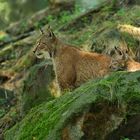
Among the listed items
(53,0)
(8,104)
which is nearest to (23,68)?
(8,104)

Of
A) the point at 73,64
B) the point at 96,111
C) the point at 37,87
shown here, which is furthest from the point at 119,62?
the point at 96,111

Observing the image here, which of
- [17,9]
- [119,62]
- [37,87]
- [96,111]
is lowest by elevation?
[17,9]

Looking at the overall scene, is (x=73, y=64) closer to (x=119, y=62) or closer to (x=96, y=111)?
(x=119, y=62)

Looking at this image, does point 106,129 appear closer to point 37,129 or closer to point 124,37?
point 37,129

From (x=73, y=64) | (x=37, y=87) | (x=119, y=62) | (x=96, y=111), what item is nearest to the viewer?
(x=96, y=111)

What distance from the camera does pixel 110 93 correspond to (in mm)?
7145

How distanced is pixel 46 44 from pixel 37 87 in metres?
1.20

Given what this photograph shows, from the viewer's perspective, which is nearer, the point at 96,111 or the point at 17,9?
the point at 96,111

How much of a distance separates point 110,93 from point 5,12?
2728 centimetres

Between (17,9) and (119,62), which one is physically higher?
(119,62)

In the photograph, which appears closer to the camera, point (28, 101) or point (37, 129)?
point (37, 129)

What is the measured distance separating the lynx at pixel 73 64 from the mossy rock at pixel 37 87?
101cm

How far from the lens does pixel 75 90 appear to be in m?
7.90

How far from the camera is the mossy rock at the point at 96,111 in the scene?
6.95 metres
